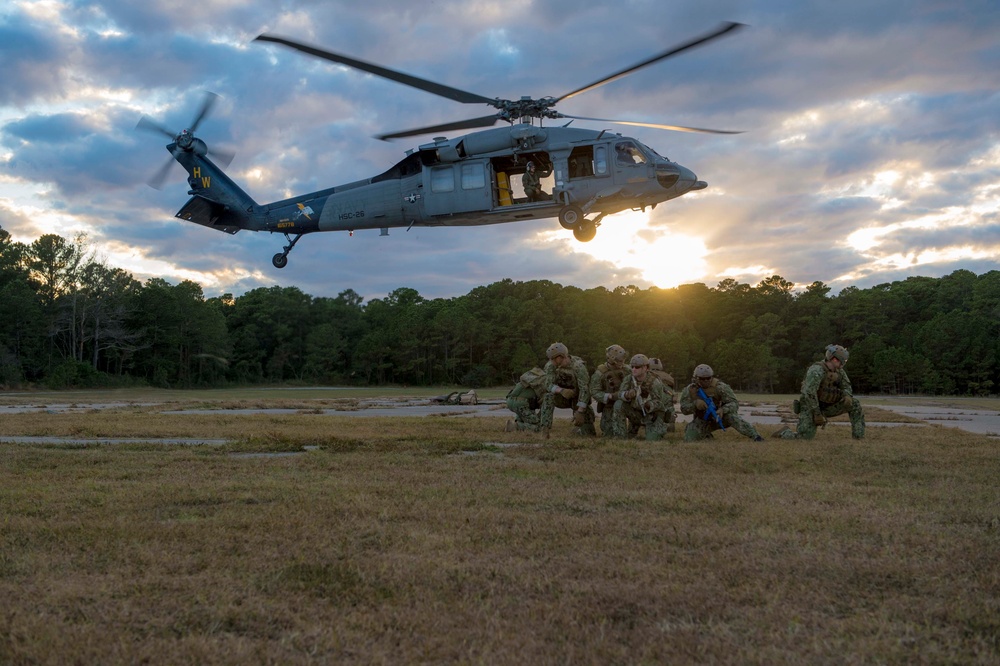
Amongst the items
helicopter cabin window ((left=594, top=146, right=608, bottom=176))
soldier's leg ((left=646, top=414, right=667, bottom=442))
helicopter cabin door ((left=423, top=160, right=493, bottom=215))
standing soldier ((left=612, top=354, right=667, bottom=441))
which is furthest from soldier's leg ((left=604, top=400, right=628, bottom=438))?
helicopter cabin door ((left=423, top=160, right=493, bottom=215))

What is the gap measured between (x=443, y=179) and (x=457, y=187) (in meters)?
0.45

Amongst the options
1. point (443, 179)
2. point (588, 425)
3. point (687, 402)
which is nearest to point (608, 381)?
point (588, 425)

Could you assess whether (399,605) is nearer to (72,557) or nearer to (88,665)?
(88,665)

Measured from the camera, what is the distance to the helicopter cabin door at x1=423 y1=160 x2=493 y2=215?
17.4m

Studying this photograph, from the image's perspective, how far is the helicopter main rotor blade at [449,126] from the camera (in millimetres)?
16125

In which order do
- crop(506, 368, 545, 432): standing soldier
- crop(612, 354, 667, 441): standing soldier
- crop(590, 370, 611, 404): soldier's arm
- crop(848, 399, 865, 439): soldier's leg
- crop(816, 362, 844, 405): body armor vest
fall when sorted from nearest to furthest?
crop(612, 354, 667, 441): standing soldier → crop(848, 399, 865, 439): soldier's leg → crop(816, 362, 844, 405): body armor vest → crop(590, 370, 611, 404): soldier's arm → crop(506, 368, 545, 432): standing soldier

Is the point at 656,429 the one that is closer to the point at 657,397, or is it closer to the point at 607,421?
the point at 657,397

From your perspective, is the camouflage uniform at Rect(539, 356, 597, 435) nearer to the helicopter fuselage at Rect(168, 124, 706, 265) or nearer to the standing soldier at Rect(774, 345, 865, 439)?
the standing soldier at Rect(774, 345, 865, 439)

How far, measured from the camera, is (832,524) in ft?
16.3

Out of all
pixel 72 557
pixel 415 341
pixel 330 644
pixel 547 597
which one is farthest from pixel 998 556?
pixel 415 341

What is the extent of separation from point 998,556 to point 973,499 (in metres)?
1.95

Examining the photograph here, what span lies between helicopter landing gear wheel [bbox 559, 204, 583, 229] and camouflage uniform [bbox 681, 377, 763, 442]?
6676 mm

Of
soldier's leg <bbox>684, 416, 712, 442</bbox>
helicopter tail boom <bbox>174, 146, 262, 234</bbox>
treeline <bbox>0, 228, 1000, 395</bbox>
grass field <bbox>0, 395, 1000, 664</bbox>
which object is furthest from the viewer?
treeline <bbox>0, 228, 1000, 395</bbox>

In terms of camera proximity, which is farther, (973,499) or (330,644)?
(973,499)
